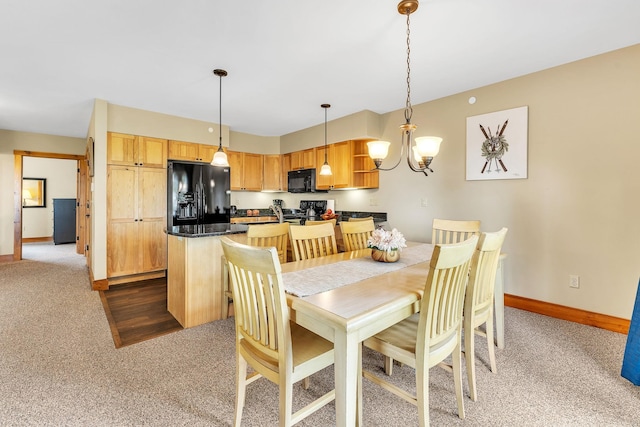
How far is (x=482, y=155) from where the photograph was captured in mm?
3404

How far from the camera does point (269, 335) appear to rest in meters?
1.30

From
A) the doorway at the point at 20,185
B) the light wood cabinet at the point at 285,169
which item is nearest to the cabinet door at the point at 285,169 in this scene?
the light wood cabinet at the point at 285,169

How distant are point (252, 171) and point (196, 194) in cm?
143

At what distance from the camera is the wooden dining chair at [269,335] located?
4.00 ft

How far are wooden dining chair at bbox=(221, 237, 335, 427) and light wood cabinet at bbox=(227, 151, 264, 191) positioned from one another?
14.3 ft

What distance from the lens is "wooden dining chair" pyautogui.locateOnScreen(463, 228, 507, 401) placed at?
164 cm

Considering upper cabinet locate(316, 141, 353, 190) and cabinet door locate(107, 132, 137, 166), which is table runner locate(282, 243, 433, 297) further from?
cabinet door locate(107, 132, 137, 166)

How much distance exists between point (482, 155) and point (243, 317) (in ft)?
10.5

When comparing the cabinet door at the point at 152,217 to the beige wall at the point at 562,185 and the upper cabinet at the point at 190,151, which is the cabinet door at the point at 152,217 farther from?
the beige wall at the point at 562,185

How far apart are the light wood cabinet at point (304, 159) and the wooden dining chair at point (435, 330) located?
3970 millimetres

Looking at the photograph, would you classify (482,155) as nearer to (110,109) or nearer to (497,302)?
(497,302)

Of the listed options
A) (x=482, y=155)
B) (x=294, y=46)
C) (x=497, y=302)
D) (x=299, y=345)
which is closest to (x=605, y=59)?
(x=482, y=155)

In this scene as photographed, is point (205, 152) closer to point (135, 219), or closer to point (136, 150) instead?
point (136, 150)

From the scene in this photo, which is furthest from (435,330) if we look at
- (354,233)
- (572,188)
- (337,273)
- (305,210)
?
(305,210)
